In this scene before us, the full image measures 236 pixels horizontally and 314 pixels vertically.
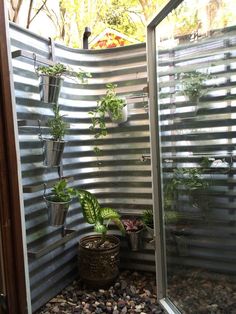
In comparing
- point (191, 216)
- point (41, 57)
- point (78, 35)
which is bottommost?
point (191, 216)

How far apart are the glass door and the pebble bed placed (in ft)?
0.75

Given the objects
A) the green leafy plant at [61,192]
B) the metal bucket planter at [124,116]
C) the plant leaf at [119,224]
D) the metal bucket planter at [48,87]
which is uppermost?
the metal bucket planter at [48,87]

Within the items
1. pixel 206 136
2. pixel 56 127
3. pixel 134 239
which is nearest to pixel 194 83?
pixel 206 136

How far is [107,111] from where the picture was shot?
243 centimetres

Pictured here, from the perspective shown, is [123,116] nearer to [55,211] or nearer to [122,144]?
[122,144]

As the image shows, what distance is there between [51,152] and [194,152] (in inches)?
38.6

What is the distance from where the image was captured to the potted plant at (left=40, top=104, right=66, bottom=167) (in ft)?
6.57

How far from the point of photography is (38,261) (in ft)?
6.68

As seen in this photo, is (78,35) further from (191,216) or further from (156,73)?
(191,216)

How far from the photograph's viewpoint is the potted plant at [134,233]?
7.85ft

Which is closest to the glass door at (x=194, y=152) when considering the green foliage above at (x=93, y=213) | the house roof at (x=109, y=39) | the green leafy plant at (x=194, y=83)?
the green leafy plant at (x=194, y=83)

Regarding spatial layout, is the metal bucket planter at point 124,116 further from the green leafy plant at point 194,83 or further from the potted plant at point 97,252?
the green leafy plant at point 194,83

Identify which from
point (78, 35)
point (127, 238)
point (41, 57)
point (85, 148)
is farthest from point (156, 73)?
point (78, 35)

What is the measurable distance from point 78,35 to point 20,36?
64.4 inches
